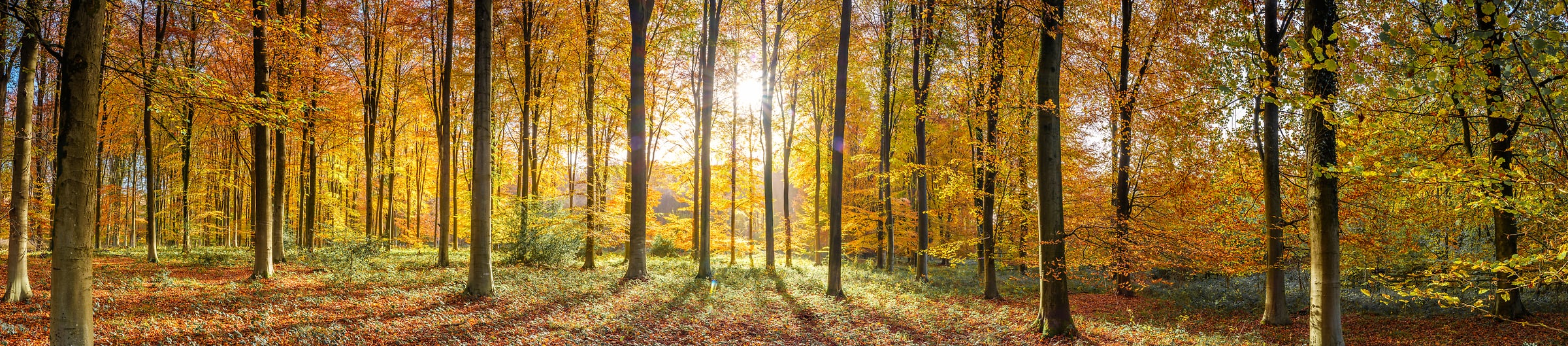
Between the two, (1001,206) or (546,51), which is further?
(546,51)

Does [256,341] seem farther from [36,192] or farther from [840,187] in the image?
[36,192]

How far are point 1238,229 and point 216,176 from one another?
37884 millimetres

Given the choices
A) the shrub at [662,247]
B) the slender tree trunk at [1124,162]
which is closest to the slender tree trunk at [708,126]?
the slender tree trunk at [1124,162]

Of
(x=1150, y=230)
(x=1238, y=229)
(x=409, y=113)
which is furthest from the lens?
(x=409, y=113)

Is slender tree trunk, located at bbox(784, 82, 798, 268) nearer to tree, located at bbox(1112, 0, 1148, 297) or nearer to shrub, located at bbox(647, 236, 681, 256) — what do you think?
shrub, located at bbox(647, 236, 681, 256)

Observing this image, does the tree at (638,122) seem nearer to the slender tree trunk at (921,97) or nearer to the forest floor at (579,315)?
the forest floor at (579,315)

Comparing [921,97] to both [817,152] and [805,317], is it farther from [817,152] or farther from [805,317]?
[805,317]

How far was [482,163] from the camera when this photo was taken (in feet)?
31.3

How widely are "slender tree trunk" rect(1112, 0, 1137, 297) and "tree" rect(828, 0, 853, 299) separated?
5.39 metres

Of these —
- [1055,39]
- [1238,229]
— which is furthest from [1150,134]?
[1055,39]

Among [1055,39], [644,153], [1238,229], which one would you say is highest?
[1055,39]

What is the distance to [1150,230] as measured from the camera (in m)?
11.8

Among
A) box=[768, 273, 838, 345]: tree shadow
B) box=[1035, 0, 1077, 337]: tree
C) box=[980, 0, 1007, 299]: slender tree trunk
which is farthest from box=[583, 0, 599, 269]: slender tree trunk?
box=[1035, 0, 1077, 337]: tree

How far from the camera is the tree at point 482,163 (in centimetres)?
952
